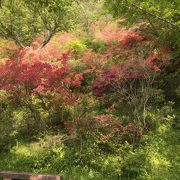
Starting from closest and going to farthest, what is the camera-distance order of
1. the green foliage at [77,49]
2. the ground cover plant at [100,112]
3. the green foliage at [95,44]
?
the ground cover plant at [100,112] → the green foliage at [77,49] → the green foliage at [95,44]

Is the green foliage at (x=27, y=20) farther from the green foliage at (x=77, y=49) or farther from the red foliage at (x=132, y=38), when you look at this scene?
the red foliage at (x=132, y=38)

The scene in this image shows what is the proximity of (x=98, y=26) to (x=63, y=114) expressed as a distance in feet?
48.9

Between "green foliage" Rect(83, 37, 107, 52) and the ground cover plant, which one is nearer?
the ground cover plant

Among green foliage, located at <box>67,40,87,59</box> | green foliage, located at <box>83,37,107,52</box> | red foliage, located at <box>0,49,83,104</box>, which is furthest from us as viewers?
green foliage, located at <box>83,37,107,52</box>

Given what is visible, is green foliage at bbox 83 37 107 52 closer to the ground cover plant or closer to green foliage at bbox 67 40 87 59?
green foliage at bbox 67 40 87 59

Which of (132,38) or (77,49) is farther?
(77,49)

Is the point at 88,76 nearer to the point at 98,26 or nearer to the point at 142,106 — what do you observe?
the point at 142,106

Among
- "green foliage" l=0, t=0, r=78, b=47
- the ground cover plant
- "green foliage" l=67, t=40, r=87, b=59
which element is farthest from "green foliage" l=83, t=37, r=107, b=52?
the ground cover plant

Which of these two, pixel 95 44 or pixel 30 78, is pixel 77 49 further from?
pixel 30 78

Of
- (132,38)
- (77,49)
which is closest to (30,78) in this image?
(132,38)

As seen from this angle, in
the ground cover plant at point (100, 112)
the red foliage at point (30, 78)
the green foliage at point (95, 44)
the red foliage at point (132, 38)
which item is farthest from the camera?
the green foliage at point (95, 44)

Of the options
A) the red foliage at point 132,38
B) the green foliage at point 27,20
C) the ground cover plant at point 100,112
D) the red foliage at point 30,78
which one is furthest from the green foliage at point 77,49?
the red foliage at point 30,78

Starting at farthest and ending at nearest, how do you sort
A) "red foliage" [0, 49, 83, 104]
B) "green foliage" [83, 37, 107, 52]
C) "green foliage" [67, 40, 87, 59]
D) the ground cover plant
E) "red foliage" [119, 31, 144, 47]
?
"green foliage" [83, 37, 107, 52] < "green foliage" [67, 40, 87, 59] < "red foliage" [119, 31, 144, 47] < "red foliage" [0, 49, 83, 104] < the ground cover plant

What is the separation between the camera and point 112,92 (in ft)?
35.8
